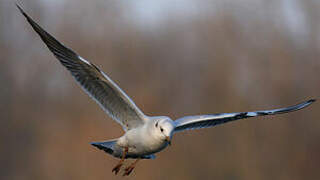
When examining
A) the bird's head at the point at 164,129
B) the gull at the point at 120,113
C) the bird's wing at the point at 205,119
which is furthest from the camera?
the bird's wing at the point at 205,119

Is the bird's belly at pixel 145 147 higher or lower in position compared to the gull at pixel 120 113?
lower

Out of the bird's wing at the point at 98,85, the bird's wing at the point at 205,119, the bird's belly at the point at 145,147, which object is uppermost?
the bird's wing at the point at 98,85

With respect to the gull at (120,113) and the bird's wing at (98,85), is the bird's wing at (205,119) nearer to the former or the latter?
the gull at (120,113)

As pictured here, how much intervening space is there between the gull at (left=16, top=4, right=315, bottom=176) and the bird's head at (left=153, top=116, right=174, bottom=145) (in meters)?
0.04

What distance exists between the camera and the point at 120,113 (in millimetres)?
5562

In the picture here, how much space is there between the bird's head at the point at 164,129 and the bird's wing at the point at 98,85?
1.32 ft

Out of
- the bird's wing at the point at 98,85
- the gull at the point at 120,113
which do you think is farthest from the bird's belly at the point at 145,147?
the bird's wing at the point at 98,85

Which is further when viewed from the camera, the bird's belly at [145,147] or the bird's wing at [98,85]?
the bird's wing at [98,85]

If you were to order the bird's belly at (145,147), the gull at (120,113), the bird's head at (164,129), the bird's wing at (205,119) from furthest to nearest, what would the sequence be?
the bird's wing at (205,119), the gull at (120,113), the bird's belly at (145,147), the bird's head at (164,129)

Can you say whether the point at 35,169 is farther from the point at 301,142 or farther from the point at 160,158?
the point at 301,142

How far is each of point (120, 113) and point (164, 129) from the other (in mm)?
829

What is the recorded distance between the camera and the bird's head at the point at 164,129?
482cm

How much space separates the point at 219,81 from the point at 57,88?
158 inches

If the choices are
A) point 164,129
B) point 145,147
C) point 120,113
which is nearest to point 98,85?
point 120,113
